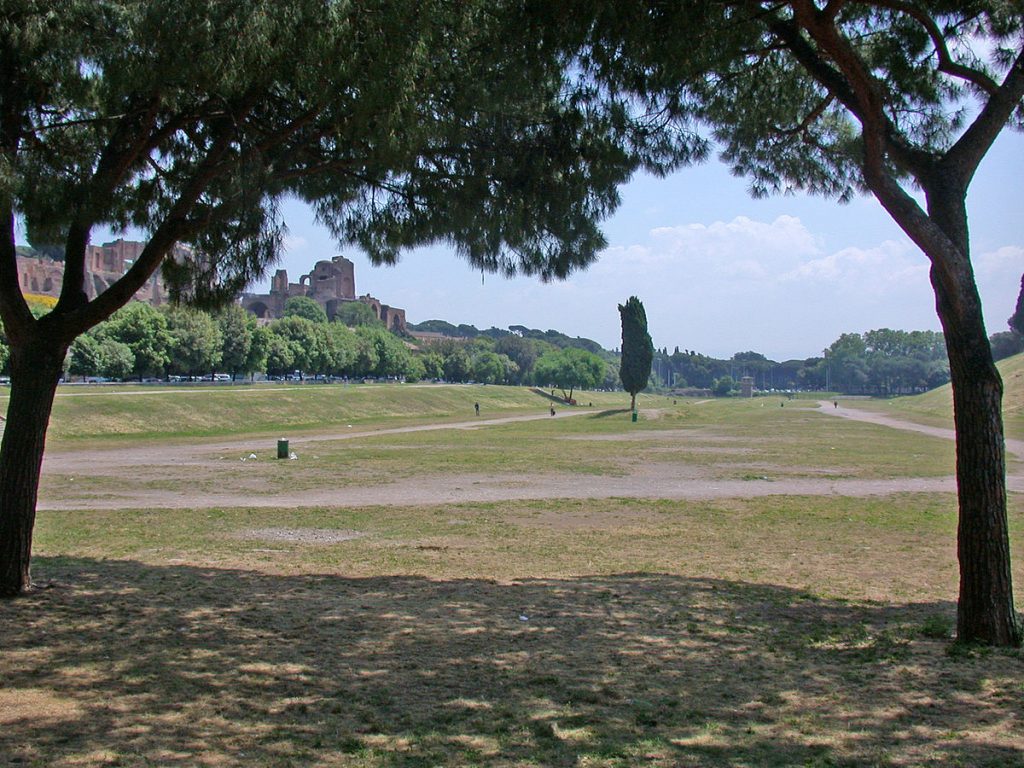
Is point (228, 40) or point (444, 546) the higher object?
point (228, 40)

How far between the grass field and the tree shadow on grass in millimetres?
20

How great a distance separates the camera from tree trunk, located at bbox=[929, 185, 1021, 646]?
5.19 metres

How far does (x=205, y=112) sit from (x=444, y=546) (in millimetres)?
5017

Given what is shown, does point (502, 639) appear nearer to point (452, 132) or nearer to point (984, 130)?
point (452, 132)

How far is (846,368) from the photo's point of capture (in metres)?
148

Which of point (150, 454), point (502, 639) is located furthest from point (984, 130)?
point (150, 454)

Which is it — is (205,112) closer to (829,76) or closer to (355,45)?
(355,45)

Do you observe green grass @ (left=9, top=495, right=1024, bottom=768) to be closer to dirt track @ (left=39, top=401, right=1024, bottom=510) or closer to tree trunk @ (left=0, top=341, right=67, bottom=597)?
tree trunk @ (left=0, top=341, right=67, bottom=597)

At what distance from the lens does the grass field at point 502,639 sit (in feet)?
12.1

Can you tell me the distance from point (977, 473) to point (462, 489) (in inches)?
427

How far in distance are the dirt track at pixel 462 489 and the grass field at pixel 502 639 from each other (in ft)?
2.01

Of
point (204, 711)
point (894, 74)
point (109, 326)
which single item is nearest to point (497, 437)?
point (894, 74)

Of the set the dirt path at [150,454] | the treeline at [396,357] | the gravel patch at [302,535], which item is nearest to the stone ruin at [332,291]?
the treeline at [396,357]

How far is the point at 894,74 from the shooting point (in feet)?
23.1
